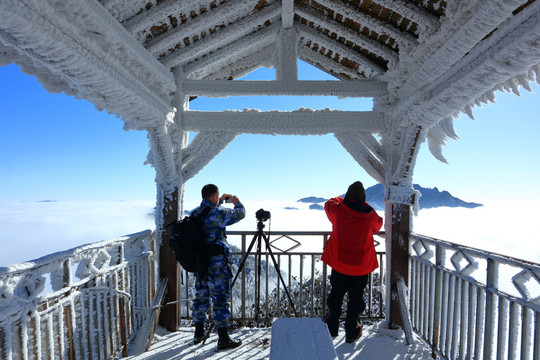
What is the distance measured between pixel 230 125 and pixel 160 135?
78 cm

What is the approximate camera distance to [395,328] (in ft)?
12.3

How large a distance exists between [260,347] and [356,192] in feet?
6.10

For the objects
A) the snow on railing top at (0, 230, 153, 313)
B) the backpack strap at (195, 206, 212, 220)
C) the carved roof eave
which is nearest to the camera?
the carved roof eave

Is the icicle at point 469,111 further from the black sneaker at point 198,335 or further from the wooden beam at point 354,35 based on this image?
the black sneaker at point 198,335

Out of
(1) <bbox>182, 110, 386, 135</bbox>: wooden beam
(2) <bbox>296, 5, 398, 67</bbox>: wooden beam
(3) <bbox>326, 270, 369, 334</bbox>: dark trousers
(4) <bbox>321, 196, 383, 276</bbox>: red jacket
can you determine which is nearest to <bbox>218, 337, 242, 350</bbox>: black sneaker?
(3) <bbox>326, 270, 369, 334</bbox>: dark trousers

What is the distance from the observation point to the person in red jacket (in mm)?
3115

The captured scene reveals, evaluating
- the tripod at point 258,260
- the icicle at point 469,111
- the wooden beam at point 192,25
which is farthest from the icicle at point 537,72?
the tripod at point 258,260

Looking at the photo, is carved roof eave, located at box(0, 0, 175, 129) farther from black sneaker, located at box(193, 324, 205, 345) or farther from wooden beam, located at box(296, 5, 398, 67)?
black sneaker, located at box(193, 324, 205, 345)

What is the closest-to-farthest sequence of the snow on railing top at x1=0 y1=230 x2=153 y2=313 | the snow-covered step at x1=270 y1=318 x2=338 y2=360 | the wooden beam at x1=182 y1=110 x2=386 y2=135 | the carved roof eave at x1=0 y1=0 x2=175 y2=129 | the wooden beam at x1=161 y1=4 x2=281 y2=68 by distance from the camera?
the snow-covered step at x1=270 y1=318 x2=338 y2=360, the carved roof eave at x1=0 y1=0 x2=175 y2=129, the snow on railing top at x1=0 y1=230 x2=153 y2=313, the wooden beam at x1=161 y1=4 x2=281 y2=68, the wooden beam at x1=182 y1=110 x2=386 y2=135

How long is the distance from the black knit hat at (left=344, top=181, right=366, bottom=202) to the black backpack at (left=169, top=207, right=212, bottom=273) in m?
1.36

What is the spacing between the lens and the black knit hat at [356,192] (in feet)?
10.4

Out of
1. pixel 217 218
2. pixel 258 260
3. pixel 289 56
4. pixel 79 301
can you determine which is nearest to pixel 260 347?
pixel 258 260

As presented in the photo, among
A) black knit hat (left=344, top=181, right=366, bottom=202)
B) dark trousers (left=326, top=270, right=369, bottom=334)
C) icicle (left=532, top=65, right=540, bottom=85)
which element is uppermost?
icicle (left=532, top=65, right=540, bottom=85)

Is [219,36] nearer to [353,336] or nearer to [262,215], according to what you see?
[262,215]
